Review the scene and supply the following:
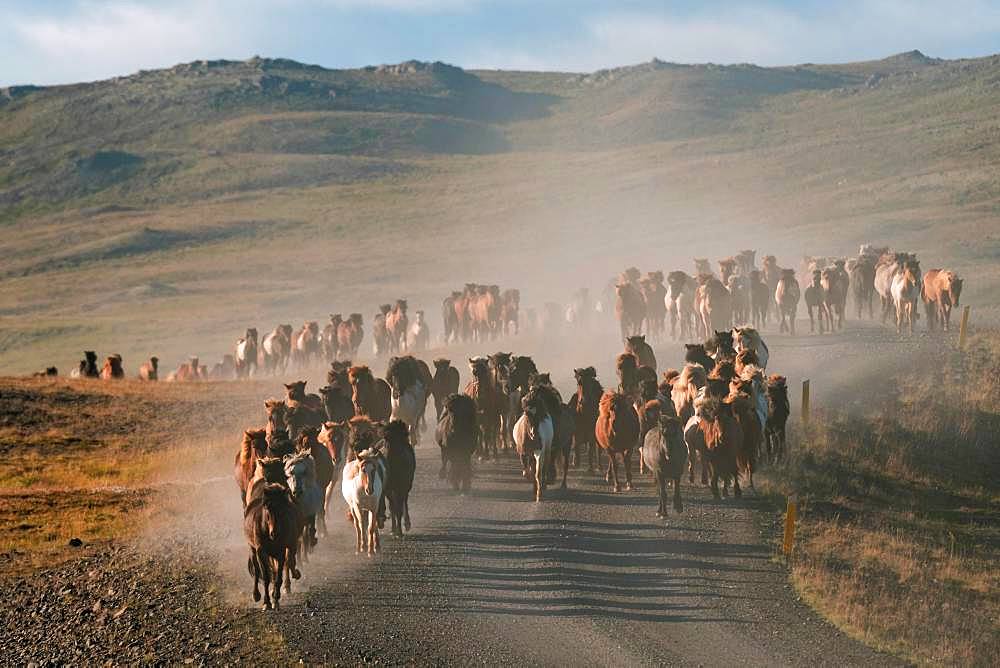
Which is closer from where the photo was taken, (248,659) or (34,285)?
(248,659)

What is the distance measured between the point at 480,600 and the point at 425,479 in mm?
A: 6991

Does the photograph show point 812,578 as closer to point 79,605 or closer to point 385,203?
point 79,605

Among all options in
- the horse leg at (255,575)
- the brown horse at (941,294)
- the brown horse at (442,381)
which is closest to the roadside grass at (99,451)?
the brown horse at (442,381)

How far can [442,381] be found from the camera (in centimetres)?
2795

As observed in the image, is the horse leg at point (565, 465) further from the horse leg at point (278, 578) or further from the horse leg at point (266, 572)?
the horse leg at point (266, 572)

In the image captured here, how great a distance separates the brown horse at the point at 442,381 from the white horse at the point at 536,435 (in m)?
6.35

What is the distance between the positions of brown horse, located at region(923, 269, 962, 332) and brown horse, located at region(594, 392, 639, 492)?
17780 millimetres

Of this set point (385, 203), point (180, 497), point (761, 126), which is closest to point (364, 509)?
point (180, 497)

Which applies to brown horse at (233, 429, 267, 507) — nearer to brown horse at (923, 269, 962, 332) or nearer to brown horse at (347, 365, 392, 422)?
brown horse at (347, 365, 392, 422)

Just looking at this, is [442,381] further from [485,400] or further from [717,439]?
[717,439]

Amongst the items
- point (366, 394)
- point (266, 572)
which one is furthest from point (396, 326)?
point (266, 572)

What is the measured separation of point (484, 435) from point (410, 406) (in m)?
1.86

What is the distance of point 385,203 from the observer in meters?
138

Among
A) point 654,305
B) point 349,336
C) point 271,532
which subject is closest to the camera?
point 271,532
